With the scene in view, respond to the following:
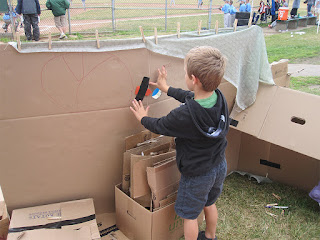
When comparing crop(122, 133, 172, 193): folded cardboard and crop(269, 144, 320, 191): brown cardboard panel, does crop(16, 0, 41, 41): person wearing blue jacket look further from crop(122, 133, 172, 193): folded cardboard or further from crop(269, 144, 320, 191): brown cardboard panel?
crop(269, 144, 320, 191): brown cardboard panel

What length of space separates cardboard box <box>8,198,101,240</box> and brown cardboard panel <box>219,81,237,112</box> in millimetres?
1458

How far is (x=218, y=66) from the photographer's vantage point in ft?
5.75

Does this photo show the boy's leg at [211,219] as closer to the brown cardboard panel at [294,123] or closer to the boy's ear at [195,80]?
the brown cardboard panel at [294,123]

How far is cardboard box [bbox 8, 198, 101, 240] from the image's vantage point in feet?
6.46

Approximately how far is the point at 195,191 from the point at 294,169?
146 centimetres

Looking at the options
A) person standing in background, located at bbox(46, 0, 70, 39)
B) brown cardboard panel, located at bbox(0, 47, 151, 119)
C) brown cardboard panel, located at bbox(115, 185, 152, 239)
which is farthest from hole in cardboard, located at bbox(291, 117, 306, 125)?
person standing in background, located at bbox(46, 0, 70, 39)

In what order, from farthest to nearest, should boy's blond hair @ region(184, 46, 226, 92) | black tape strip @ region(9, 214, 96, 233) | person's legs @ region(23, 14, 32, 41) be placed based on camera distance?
person's legs @ region(23, 14, 32, 41)
black tape strip @ region(9, 214, 96, 233)
boy's blond hair @ region(184, 46, 226, 92)

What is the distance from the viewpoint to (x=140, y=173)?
6.68 feet

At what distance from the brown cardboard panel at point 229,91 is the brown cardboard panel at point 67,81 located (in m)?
0.87

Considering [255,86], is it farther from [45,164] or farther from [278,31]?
[278,31]

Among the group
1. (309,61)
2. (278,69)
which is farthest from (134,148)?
(309,61)

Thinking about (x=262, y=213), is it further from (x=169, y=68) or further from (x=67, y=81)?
(x=67, y=81)

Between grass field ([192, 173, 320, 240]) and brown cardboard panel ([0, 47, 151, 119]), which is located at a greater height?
brown cardboard panel ([0, 47, 151, 119])

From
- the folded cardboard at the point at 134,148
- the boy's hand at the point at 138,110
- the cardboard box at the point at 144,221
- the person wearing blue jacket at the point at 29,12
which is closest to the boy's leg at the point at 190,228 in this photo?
the cardboard box at the point at 144,221
